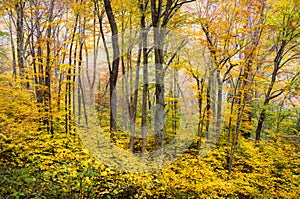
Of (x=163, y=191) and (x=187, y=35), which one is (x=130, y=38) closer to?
(x=187, y=35)

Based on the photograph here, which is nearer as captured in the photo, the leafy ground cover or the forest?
the leafy ground cover

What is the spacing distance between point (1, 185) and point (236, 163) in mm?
7616

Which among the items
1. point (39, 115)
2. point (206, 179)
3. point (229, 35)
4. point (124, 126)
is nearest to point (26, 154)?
point (39, 115)

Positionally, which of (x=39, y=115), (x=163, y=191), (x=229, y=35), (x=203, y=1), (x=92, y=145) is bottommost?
(x=163, y=191)

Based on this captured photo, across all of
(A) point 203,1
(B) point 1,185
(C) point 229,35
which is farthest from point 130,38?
(B) point 1,185

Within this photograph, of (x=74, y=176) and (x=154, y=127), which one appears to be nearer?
(x=74, y=176)

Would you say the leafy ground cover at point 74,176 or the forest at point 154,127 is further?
the forest at point 154,127

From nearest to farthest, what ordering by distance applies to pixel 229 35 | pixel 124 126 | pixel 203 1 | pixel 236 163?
pixel 229 35
pixel 236 163
pixel 203 1
pixel 124 126

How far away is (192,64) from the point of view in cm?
941

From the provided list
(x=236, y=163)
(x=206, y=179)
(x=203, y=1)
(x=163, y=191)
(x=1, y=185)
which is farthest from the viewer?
(x=203, y=1)

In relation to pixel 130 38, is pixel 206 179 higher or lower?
lower

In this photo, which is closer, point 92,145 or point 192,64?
point 92,145

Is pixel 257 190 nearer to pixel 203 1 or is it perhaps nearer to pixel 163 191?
pixel 163 191

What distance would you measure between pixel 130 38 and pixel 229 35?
4369 mm
